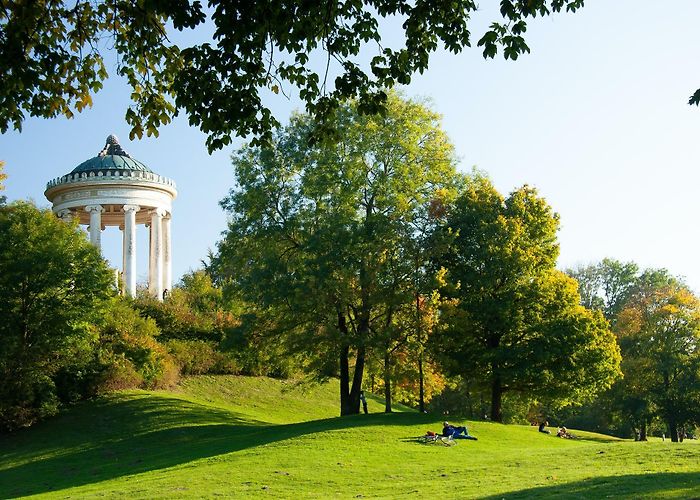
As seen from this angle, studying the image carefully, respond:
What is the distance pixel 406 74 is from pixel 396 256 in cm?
2466

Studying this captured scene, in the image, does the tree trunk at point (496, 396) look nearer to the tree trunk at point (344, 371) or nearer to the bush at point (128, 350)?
the tree trunk at point (344, 371)

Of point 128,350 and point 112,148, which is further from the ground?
point 112,148

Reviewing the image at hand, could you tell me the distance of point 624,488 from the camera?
17.4 m

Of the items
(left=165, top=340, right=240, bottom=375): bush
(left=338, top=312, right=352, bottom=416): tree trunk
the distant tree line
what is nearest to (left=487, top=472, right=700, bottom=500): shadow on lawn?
(left=338, top=312, right=352, bottom=416): tree trunk

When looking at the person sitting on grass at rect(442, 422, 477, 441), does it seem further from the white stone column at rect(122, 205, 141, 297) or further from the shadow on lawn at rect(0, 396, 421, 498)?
the white stone column at rect(122, 205, 141, 297)

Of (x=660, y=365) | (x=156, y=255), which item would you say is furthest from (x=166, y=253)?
(x=660, y=365)

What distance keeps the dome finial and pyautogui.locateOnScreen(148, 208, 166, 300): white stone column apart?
5.16 metres

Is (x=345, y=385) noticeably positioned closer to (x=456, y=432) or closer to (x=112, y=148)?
(x=456, y=432)

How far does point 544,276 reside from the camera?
39781 millimetres

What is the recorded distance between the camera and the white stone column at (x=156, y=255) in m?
58.1

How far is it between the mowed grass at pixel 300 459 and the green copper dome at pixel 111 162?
62.2 feet

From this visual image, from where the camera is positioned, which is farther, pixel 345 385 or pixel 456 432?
pixel 345 385

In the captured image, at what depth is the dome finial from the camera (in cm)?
5962

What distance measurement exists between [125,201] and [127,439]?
2420 centimetres
